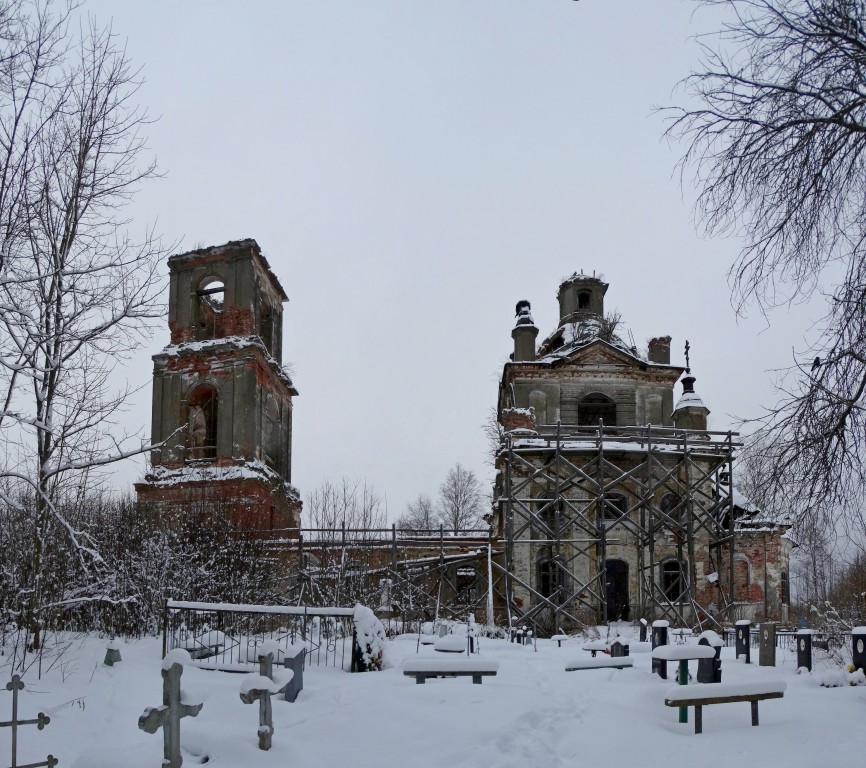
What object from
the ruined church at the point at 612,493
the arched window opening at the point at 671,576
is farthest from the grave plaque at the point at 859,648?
the arched window opening at the point at 671,576

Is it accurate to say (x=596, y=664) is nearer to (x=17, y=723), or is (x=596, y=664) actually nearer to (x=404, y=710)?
(x=404, y=710)

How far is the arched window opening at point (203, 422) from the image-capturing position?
30.8 metres

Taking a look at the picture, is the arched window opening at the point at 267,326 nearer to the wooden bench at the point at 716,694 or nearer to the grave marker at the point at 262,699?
the grave marker at the point at 262,699

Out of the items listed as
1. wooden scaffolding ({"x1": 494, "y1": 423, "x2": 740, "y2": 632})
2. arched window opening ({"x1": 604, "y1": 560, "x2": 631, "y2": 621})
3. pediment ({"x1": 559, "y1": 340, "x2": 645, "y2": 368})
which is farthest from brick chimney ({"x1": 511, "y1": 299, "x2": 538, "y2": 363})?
arched window opening ({"x1": 604, "y1": 560, "x2": 631, "y2": 621})

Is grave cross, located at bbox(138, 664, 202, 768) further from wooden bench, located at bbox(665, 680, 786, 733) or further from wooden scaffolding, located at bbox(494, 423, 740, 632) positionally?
wooden scaffolding, located at bbox(494, 423, 740, 632)

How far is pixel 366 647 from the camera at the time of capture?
1288 centimetres

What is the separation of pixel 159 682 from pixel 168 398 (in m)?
20.6

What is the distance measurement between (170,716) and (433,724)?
9.96 feet

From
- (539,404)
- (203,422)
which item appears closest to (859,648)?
(539,404)

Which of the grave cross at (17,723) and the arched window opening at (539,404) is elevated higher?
the arched window opening at (539,404)

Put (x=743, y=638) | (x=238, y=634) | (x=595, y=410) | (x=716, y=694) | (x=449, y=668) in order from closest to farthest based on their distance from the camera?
(x=716, y=694) < (x=449, y=668) < (x=238, y=634) < (x=743, y=638) < (x=595, y=410)

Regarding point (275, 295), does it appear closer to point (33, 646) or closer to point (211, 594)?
point (211, 594)

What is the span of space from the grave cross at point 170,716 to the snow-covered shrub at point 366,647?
5.77m

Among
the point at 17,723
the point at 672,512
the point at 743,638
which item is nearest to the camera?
the point at 17,723
